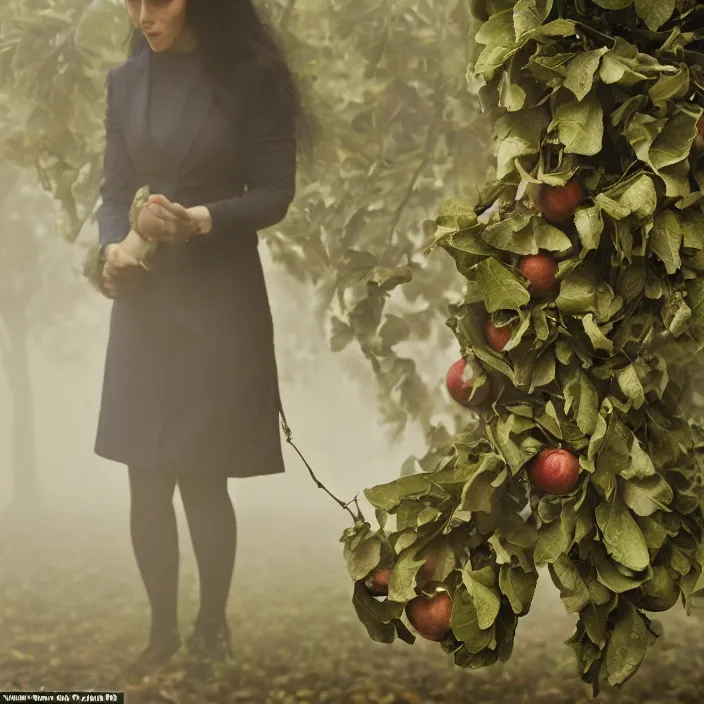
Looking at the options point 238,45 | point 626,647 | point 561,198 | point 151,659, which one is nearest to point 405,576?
point 626,647

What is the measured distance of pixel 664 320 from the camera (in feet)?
3.27

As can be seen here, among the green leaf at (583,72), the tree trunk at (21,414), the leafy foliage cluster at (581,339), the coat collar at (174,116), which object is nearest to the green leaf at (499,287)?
the leafy foliage cluster at (581,339)

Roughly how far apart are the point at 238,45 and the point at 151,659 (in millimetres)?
871

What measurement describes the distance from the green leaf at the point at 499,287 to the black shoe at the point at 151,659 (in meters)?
0.65

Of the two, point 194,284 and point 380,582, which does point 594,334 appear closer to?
point 380,582

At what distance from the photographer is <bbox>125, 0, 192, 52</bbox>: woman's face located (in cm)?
110

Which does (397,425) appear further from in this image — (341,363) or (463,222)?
(463,222)

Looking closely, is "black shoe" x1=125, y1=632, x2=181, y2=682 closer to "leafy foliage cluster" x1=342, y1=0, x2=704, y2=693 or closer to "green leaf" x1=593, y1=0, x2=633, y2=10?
"leafy foliage cluster" x1=342, y1=0, x2=704, y2=693

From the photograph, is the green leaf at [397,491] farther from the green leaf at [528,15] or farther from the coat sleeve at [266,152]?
the green leaf at [528,15]

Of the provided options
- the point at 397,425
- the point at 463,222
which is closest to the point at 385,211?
the point at 463,222

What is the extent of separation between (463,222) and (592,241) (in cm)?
16

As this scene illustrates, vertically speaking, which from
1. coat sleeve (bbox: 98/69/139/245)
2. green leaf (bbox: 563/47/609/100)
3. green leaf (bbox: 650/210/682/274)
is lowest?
green leaf (bbox: 650/210/682/274)

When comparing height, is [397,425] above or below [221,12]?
below

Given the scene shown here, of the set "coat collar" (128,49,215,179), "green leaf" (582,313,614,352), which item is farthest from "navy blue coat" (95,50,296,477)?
"green leaf" (582,313,614,352)
